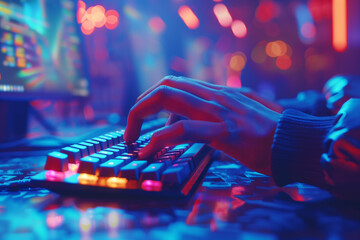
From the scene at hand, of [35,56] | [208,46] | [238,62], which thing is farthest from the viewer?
[238,62]

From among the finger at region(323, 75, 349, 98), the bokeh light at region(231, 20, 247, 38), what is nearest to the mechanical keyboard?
the finger at region(323, 75, 349, 98)

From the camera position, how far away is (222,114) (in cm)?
51

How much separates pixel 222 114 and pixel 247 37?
4.64 m

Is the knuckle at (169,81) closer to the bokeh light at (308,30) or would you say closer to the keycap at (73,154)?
the keycap at (73,154)

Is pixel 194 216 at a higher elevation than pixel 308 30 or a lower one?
lower

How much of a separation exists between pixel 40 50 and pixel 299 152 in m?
0.92

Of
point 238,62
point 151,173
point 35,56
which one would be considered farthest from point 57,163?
point 238,62

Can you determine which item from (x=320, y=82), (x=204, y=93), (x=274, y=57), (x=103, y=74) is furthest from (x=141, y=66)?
(x=274, y=57)

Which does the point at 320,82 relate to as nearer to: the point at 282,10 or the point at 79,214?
the point at 282,10

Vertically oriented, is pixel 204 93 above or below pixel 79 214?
above

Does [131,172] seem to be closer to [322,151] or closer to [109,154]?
[109,154]

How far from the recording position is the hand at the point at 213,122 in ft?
1.52

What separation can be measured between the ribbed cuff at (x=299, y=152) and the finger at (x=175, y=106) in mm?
127

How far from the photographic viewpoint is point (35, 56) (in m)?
Result: 0.94
